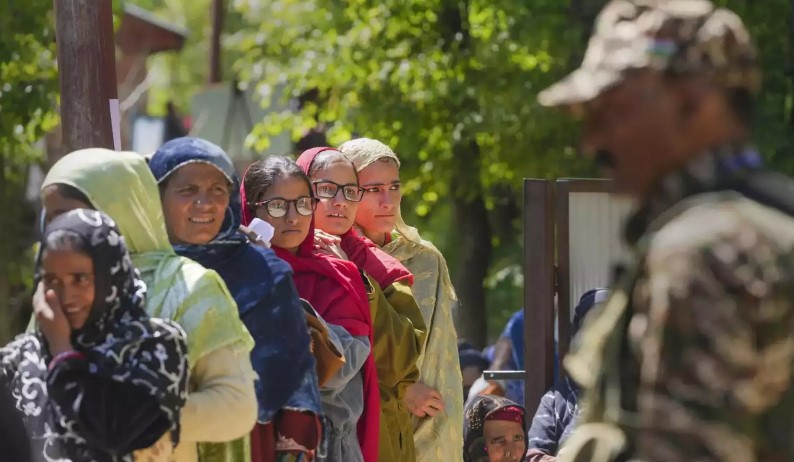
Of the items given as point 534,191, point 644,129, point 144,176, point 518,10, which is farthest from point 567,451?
point 518,10

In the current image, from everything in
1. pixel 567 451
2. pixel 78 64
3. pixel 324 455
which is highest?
pixel 78 64

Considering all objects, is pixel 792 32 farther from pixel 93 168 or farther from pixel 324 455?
pixel 93 168

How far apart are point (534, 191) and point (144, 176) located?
332 cm

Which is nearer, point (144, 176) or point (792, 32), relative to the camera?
point (144, 176)

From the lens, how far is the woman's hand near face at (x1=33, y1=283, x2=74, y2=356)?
151 inches

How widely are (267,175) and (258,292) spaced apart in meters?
0.89

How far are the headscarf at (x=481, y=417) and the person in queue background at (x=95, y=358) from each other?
11.2ft

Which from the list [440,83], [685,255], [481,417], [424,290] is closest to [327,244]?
[424,290]

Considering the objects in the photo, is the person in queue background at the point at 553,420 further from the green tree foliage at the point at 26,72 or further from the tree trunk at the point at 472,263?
the tree trunk at the point at 472,263

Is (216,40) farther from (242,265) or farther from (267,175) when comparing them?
(242,265)

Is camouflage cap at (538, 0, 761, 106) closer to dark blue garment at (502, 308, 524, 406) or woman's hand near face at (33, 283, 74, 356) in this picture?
woman's hand near face at (33, 283, 74, 356)

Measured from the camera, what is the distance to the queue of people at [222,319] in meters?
3.87

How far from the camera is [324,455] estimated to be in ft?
17.4

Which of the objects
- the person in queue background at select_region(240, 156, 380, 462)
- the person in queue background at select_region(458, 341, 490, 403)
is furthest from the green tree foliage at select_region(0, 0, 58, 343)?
the person in queue background at select_region(240, 156, 380, 462)
